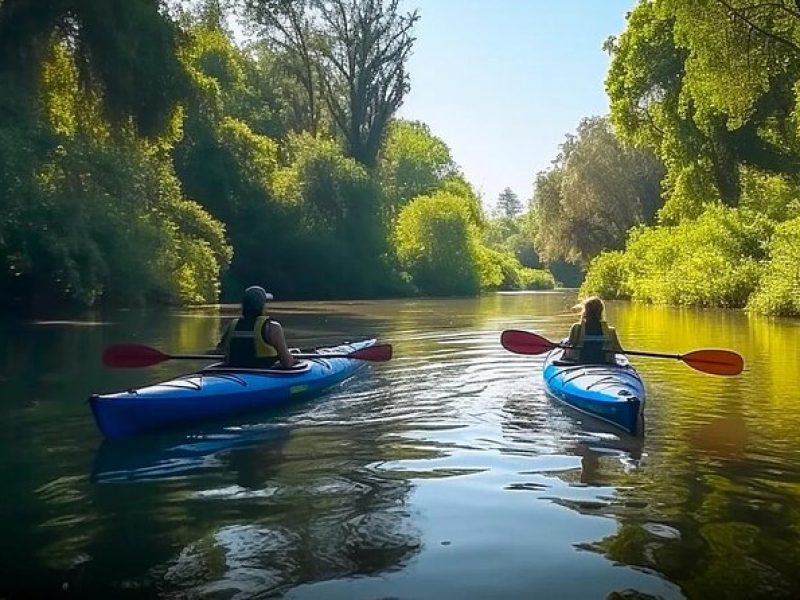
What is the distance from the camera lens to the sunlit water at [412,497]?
3.95m

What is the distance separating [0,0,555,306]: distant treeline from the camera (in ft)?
63.5

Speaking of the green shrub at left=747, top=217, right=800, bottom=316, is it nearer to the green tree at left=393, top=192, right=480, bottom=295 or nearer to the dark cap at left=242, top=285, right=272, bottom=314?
the dark cap at left=242, top=285, right=272, bottom=314

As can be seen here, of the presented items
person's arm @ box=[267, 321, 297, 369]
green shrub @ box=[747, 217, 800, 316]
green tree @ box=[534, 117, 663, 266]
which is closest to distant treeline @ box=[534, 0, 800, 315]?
green shrub @ box=[747, 217, 800, 316]

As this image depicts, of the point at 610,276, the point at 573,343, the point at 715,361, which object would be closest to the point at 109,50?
the point at 573,343

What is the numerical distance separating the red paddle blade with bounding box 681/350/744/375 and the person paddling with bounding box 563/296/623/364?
0.67m

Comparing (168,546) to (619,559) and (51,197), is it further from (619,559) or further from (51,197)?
(51,197)

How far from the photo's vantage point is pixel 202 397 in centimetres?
750

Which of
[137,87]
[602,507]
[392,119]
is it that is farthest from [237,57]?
[602,507]

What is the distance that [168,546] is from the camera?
440 cm

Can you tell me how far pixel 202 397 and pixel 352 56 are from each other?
33.2 meters

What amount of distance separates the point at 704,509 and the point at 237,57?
38.3m

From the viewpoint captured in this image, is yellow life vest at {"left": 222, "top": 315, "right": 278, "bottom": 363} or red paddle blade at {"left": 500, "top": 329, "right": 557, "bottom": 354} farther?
red paddle blade at {"left": 500, "top": 329, "right": 557, "bottom": 354}

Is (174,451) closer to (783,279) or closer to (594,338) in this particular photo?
Result: (594,338)

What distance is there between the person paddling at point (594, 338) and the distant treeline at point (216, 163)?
12.5 m
